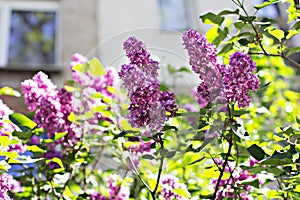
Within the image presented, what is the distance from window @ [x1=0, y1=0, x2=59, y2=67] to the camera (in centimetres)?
457

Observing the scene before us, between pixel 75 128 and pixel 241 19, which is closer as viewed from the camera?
pixel 241 19

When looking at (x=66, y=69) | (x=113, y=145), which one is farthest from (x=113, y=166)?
(x=66, y=69)

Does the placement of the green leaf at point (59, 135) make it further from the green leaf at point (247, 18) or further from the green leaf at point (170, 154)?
the green leaf at point (247, 18)

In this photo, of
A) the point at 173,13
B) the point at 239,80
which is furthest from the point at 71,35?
the point at 239,80

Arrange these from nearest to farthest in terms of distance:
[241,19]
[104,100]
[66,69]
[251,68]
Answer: [251,68], [241,19], [104,100], [66,69]

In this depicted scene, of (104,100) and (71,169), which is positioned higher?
(104,100)

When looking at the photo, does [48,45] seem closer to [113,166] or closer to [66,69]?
[66,69]

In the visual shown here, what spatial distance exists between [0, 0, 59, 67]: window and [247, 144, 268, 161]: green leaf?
3876 millimetres

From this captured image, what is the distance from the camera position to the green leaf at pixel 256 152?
0.86 m

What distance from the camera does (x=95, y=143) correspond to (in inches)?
48.1

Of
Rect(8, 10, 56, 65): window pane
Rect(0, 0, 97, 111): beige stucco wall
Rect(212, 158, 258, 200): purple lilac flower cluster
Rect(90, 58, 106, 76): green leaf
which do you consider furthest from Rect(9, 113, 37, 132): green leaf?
Rect(8, 10, 56, 65): window pane

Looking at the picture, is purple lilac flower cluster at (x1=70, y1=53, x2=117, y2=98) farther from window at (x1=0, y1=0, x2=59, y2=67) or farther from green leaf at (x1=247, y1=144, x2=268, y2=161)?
window at (x1=0, y1=0, x2=59, y2=67)

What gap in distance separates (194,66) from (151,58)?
80 millimetres

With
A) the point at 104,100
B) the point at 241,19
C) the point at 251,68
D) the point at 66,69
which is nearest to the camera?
the point at 251,68
